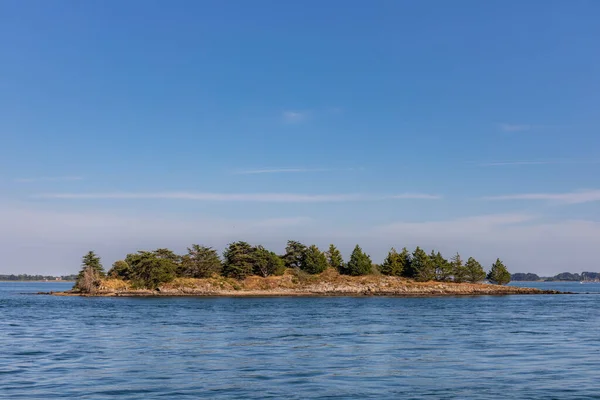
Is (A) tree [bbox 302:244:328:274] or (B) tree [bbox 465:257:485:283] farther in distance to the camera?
(B) tree [bbox 465:257:485:283]

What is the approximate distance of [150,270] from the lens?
14712 cm

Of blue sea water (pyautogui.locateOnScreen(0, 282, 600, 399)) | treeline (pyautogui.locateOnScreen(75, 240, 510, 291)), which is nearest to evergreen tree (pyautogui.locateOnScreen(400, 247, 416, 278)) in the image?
treeline (pyautogui.locateOnScreen(75, 240, 510, 291))

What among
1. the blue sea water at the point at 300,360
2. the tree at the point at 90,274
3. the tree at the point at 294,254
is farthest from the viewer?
the tree at the point at 294,254

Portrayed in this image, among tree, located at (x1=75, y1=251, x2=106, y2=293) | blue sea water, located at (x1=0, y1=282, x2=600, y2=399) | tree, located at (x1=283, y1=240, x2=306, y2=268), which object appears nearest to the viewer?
blue sea water, located at (x1=0, y1=282, x2=600, y2=399)

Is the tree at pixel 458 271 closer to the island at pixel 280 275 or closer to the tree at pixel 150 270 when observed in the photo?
the island at pixel 280 275

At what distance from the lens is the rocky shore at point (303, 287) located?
5797 inches

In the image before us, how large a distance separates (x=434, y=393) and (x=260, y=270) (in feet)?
453

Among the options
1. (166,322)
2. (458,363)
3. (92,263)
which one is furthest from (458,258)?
(458,363)

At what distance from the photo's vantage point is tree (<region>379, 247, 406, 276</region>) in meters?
174

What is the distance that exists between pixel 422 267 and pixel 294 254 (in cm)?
3706

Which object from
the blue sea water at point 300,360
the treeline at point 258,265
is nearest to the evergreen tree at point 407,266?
the treeline at point 258,265

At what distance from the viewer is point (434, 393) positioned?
27734 millimetres

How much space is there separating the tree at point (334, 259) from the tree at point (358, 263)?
269 inches

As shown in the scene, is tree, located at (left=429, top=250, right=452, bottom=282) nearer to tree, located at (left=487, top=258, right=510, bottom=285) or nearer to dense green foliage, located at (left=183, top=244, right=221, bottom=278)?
tree, located at (left=487, top=258, right=510, bottom=285)
